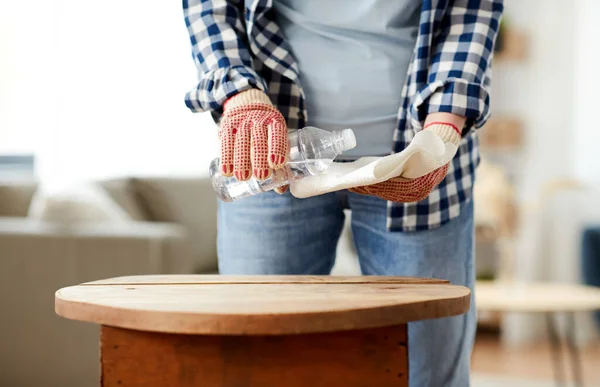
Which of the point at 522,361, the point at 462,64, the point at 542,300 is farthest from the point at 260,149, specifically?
the point at 522,361

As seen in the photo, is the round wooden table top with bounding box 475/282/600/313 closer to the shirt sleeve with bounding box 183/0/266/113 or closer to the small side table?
the small side table

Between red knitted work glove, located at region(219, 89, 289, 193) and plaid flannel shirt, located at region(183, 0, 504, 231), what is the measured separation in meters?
0.08

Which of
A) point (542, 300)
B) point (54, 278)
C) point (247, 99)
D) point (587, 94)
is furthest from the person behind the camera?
point (587, 94)

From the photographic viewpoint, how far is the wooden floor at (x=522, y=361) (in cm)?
306

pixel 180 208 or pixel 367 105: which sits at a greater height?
pixel 367 105

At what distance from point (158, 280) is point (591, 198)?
322 centimetres

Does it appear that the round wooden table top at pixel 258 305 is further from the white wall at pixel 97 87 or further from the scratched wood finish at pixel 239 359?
the white wall at pixel 97 87

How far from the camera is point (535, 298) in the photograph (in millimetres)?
2732

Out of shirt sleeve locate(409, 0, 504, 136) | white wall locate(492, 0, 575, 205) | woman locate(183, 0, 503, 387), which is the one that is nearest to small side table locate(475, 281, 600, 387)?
white wall locate(492, 0, 575, 205)

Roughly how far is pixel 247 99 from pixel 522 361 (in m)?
2.68

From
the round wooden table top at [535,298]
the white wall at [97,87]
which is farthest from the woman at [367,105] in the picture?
the white wall at [97,87]

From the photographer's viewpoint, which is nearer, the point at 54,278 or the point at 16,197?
the point at 54,278

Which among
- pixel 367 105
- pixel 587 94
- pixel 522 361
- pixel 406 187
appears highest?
pixel 587 94

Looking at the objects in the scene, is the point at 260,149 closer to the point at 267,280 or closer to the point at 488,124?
the point at 267,280
